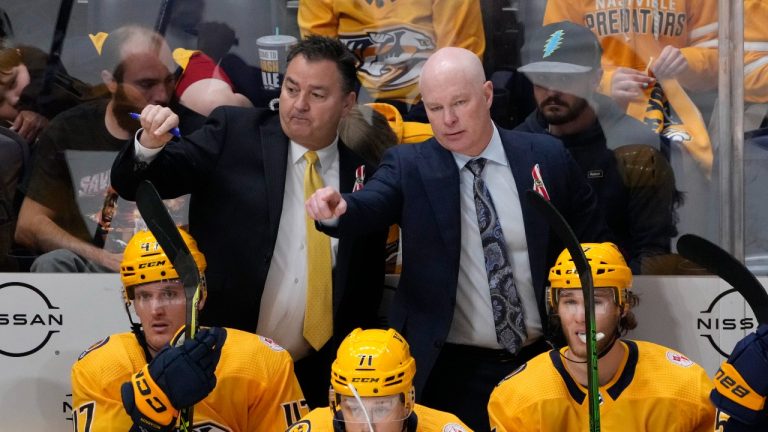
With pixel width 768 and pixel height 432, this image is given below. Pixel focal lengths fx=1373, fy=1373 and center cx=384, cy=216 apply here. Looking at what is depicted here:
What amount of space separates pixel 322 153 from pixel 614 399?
43.0 inches

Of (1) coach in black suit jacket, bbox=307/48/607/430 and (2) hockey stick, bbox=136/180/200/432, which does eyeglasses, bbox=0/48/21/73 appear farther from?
(1) coach in black suit jacket, bbox=307/48/607/430

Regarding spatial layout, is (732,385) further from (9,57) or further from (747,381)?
(9,57)

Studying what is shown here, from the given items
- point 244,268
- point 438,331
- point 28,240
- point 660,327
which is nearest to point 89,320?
point 28,240

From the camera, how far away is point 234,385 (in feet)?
11.9

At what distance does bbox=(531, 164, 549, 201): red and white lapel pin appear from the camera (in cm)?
373

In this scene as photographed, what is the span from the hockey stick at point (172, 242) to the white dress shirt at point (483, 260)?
0.81 m

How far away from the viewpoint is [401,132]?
4.11 metres

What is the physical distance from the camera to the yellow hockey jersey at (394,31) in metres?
4.11

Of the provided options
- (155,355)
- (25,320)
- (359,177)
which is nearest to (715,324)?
(359,177)

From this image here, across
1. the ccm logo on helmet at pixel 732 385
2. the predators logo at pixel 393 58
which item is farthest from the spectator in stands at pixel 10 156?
the ccm logo on helmet at pixel 732 385

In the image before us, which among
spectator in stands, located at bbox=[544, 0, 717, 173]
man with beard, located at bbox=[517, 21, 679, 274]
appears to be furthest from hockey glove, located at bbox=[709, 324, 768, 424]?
spectator in stands, located at bbox=[544, 0, 717, 173]

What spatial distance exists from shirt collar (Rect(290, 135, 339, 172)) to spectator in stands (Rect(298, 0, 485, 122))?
22 centimetres

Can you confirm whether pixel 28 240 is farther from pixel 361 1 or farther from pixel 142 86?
pixel 361 1

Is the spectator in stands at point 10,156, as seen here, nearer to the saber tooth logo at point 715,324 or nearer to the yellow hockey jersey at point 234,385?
the yellow hockey jersey at point 234,385
